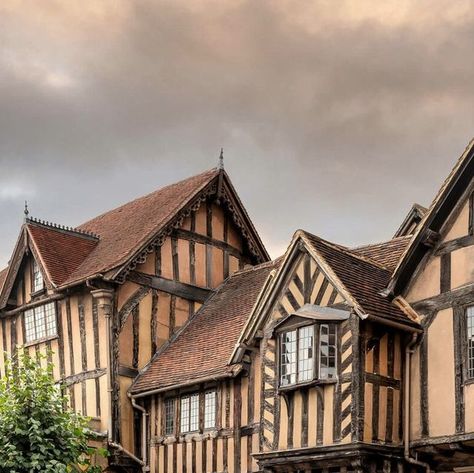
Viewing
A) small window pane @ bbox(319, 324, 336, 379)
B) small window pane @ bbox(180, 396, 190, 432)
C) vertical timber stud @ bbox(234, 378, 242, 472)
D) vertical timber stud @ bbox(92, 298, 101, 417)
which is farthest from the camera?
vertical timber stud @ bbox(92, 298, 101, 417)

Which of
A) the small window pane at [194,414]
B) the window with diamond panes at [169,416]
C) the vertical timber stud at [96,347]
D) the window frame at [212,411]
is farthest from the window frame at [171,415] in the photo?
the vertical timber stud at [96,347]

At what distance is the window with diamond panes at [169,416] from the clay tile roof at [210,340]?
0.52m

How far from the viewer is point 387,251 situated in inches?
Result: 893

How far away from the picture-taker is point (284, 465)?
2050 centimetres

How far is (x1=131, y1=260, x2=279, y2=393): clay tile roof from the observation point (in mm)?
24469

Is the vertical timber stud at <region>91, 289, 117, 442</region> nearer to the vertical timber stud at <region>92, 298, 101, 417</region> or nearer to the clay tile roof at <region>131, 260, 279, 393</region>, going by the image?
the vertical timber stud at <region>92, 298, 101, 417</region>

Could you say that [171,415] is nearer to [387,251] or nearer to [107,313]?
[107,313]

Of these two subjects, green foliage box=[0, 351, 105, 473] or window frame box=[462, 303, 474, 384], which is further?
green foliage box=[0, 351, 105, 473]

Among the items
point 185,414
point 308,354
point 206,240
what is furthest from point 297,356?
point 206,240

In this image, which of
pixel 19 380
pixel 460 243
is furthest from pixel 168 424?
pixel 460 243

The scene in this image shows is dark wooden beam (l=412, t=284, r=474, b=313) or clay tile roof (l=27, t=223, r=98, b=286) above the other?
clay tile roof (l=27, t=223, r=98, b=286)

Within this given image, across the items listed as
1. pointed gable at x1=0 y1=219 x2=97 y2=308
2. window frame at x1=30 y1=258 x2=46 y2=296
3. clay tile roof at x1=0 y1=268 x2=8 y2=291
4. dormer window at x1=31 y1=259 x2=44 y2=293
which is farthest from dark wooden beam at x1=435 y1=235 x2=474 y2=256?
clay tile roof at x1=0 y1=268 x2=8 y2=291

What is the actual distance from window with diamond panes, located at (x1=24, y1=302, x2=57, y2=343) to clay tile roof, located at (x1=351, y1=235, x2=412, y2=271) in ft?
32.1

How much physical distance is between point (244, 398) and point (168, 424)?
3.09 meters
